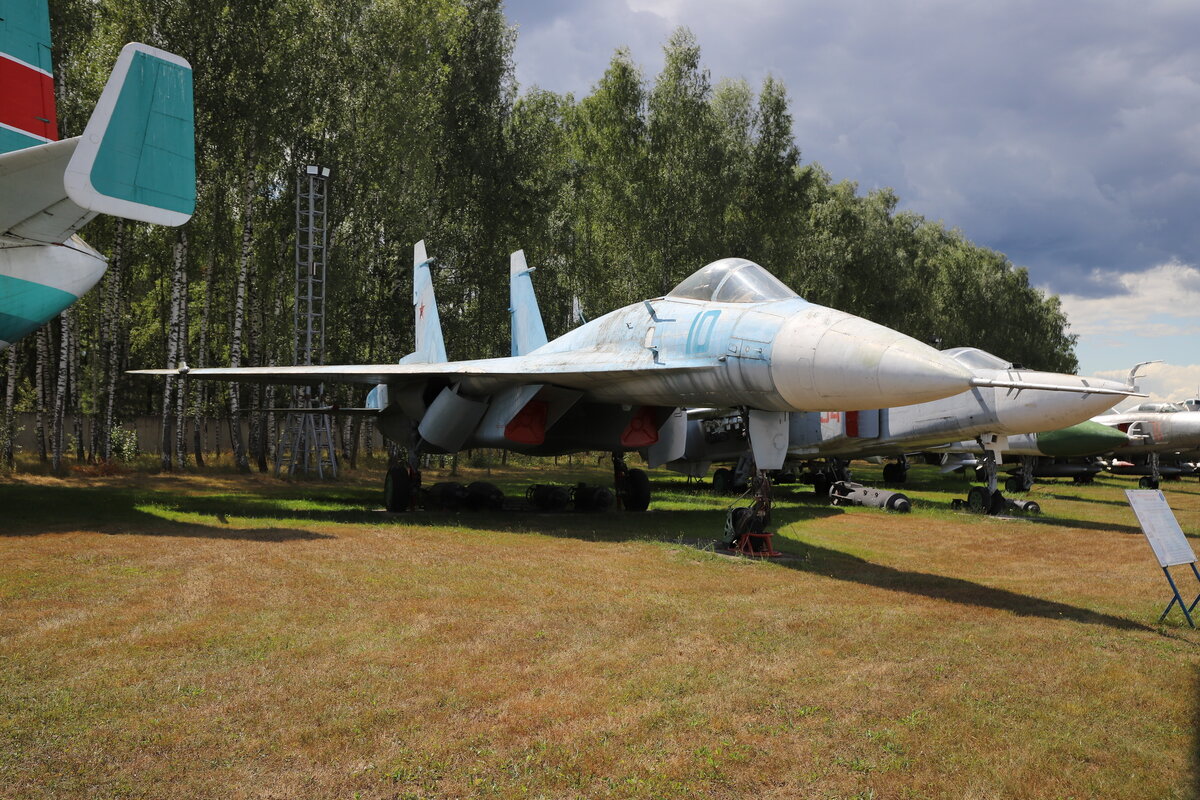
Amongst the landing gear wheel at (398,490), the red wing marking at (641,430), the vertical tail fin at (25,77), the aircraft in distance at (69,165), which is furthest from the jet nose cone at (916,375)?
the vertical tail fin at (25,77)

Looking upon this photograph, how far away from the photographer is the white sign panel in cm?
536

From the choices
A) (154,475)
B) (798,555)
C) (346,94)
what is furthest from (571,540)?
(346,94)

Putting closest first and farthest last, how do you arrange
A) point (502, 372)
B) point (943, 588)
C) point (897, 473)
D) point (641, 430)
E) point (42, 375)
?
point (943, 588) < point (502, 372) < point (641, 430) < point (42, 375) < point (897, 473)

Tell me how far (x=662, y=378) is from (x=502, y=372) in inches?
91.9

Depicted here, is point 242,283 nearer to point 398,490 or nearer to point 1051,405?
point 398,490

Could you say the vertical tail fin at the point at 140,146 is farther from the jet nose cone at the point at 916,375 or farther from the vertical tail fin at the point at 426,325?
the vertical tail fin at the point at 426,325

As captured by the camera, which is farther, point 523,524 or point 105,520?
point 523,524

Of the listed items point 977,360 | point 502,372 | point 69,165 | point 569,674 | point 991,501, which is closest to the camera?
point 569,674

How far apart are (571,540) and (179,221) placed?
16.4 feet

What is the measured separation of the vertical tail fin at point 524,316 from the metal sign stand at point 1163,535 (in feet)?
37.8

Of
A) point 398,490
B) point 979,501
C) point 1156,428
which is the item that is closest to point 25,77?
point 398,490

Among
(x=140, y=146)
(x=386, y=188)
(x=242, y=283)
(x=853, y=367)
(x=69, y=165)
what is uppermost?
(x=386, y=188)

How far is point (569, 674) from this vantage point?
4008 mm

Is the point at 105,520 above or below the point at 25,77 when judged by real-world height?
below
